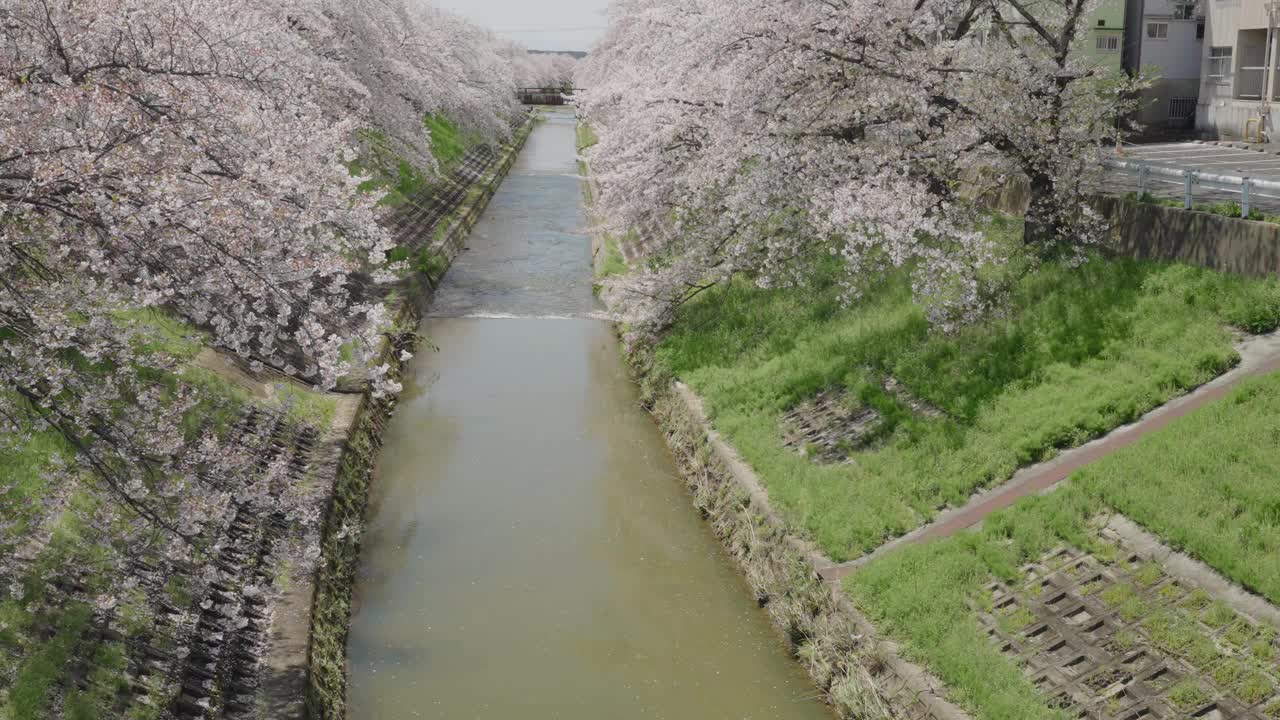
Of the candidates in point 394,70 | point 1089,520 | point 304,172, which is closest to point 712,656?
point 1089,520

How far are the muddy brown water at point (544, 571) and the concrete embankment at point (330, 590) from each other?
0.26m

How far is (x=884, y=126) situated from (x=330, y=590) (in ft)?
31.2

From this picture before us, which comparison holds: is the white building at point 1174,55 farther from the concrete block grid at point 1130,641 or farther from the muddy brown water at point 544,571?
the concrete block grid at point 1130,641

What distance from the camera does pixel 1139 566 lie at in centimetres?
880

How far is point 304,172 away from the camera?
30.0 ft

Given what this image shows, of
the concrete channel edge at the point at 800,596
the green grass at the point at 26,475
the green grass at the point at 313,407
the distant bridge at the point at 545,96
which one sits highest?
the green grass at the point at 26,475

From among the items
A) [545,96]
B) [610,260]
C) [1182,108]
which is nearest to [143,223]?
[610,260]

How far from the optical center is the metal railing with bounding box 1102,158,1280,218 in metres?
12.1

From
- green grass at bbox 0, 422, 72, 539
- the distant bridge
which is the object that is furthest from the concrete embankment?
the distant bridge

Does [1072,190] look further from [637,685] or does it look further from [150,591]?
[150,591]

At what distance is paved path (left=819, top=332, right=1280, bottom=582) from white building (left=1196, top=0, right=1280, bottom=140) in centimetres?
1728

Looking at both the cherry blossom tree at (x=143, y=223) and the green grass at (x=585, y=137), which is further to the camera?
the green grass at (x=585, y=137)

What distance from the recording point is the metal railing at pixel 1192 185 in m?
12.1

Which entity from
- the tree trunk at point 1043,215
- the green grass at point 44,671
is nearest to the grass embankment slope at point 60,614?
the green grass at point 44,671
